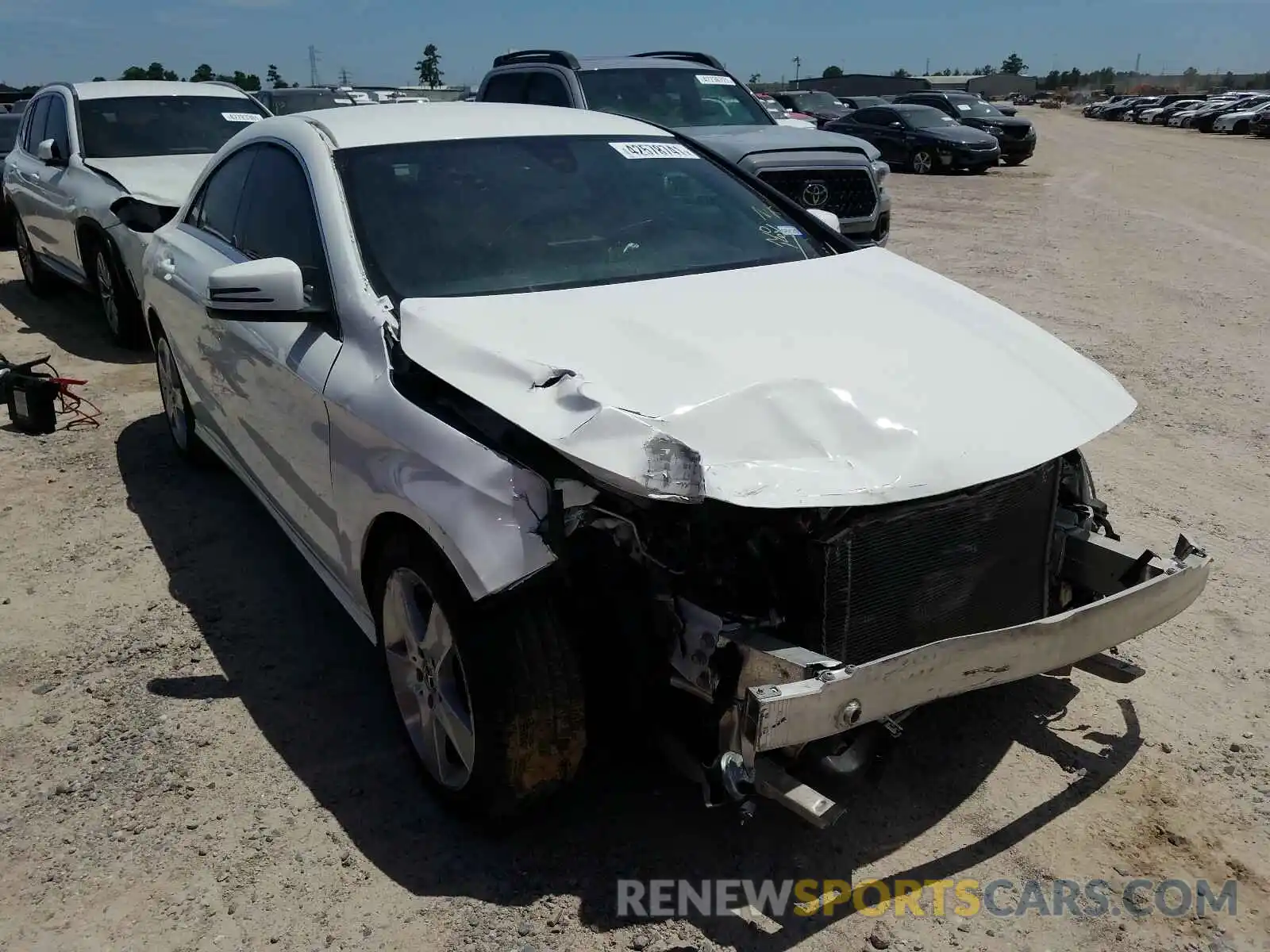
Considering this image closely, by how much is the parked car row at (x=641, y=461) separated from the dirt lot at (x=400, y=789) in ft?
0.76

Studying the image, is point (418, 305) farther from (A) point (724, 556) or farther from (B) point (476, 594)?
(A) point (724, 556)

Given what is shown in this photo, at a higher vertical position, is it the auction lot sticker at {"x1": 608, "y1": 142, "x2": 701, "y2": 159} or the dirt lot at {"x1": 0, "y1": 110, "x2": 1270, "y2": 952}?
the auction lot sticker at {"x1": 608, "y1": 142, "x2": 701, "y2": 159}

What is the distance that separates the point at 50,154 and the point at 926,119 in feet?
67.0

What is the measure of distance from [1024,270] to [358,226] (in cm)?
939

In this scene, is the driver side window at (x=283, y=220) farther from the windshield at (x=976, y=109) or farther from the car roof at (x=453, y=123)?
the windshield at (x=976, y=109)

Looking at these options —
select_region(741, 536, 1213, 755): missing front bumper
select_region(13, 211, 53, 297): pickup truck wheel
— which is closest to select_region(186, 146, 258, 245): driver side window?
select_region(741, 536, 1213, 755): missing front bumper

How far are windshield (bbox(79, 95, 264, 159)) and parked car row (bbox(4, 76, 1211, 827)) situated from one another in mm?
5483

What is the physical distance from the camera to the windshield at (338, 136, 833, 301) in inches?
128

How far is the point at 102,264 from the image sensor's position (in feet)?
26.8

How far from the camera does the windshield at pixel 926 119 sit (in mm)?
24062

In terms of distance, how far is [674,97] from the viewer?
34.6 ft

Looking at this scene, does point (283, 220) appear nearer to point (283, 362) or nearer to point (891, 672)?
point (283, 362)

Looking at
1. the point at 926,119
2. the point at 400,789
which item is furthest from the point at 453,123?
the point at 926,119

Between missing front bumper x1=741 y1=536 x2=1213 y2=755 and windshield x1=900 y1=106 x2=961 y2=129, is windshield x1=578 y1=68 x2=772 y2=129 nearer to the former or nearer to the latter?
missing front bumper x1=741 y1=536 x2=1213 y2=755
